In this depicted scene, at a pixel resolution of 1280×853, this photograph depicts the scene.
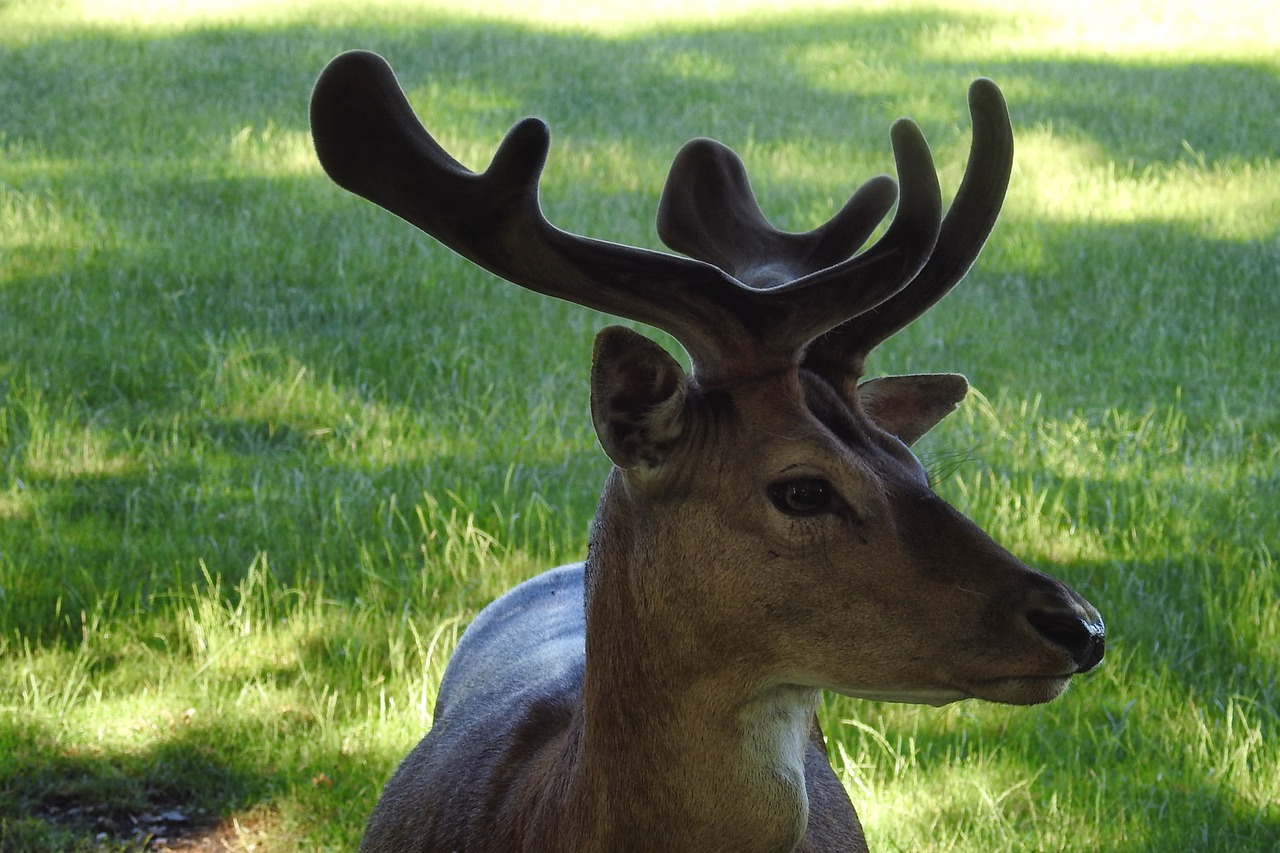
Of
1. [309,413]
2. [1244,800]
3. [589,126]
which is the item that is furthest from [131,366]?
[589,126]

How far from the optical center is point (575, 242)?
2363 millimetres

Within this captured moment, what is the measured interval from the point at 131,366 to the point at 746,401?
4718 millimetres

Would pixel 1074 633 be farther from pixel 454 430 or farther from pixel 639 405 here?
pixel 454 430

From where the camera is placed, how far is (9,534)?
5.06 metres

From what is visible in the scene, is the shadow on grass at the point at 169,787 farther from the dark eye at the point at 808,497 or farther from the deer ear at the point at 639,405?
the dark eye at the point at 808,497

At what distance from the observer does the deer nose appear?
2.17 metres

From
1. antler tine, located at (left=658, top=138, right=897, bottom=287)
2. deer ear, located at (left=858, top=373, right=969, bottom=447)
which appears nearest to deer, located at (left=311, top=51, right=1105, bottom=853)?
deer ear, located at (left=858, top=373, right=969, bottom=447)

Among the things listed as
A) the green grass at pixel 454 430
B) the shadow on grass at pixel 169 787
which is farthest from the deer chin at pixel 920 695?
the shadow on grass at pixel 169 787

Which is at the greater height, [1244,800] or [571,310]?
[571,310]

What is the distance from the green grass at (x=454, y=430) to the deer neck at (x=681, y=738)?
154cm

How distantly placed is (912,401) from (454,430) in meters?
3.44

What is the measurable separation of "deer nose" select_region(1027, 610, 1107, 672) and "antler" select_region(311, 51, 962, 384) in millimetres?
584

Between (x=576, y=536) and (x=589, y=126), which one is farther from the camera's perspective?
(x=589, y=126)

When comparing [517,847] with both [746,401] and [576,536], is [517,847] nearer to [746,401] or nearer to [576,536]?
[746,401]
